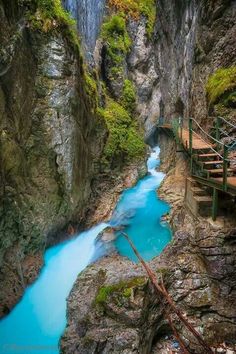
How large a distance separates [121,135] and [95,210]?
674cm

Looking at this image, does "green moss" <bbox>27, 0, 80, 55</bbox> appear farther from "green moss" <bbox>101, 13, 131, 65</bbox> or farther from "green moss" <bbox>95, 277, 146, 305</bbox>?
"green moss" <bbox>101, 13, 131, 65</bbox>

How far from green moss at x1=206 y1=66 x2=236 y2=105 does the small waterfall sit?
28.2ft

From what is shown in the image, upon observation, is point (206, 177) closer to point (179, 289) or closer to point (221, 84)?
point (179, 289)

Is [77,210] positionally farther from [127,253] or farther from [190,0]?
[190,0]

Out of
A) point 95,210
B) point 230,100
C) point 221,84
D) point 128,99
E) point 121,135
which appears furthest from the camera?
point 128,99

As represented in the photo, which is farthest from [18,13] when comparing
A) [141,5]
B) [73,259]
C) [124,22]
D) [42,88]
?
[141,5]

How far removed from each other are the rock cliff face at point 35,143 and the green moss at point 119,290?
304 centimetres

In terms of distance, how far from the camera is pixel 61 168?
1149cm

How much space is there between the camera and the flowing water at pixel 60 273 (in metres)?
7.86

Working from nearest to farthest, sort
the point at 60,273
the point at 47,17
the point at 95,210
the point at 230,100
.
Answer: the point at 230,100 < the point at 60,273 < the point at 47,17 < the point at 95,210

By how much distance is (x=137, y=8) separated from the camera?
90.0 feet

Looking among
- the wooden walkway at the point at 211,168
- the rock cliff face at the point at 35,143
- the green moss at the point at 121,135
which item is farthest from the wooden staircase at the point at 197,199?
the green moss at the point at 121,135

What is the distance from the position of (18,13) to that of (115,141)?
10.1m

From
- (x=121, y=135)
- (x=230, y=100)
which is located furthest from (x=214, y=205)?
(x=121, y=135)
